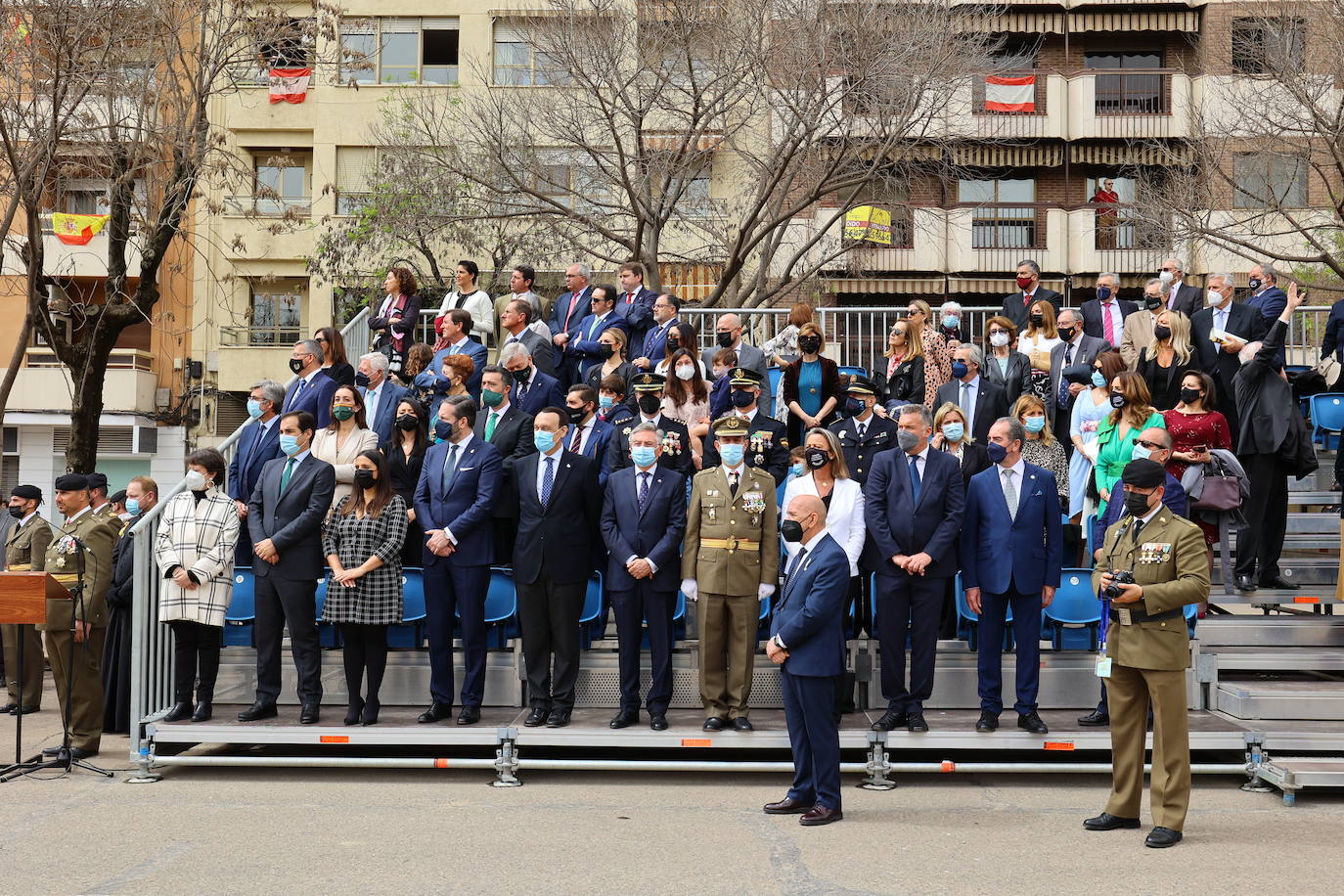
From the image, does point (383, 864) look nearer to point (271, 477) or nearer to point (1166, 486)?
point (271, 477)

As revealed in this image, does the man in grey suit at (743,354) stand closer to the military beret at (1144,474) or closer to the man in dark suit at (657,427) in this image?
the man in dark suit at (657,427)

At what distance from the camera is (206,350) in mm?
33469

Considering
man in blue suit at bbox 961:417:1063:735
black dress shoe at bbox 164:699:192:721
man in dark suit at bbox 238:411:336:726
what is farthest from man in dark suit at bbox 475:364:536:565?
man in blue suit at bbox 961:417:1063:735

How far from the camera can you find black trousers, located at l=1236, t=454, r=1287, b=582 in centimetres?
1109

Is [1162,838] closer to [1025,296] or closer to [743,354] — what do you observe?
[743,354]

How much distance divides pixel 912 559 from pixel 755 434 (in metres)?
1.77

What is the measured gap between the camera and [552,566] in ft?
30.6

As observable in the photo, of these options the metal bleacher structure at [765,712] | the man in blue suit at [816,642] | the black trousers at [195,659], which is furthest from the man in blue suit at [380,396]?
the man in blue suit at [816,642]

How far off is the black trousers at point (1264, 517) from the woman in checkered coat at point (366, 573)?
283 inches

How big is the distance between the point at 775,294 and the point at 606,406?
11.7 m

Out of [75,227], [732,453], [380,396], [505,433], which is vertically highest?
[75,227]

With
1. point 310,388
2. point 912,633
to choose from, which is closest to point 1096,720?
point 912,633

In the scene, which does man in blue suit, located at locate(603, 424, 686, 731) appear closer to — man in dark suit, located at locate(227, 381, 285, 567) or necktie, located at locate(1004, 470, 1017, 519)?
necktie, located at locate(1004, 470, 1017, 519)

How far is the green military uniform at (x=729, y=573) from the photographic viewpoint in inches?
357
